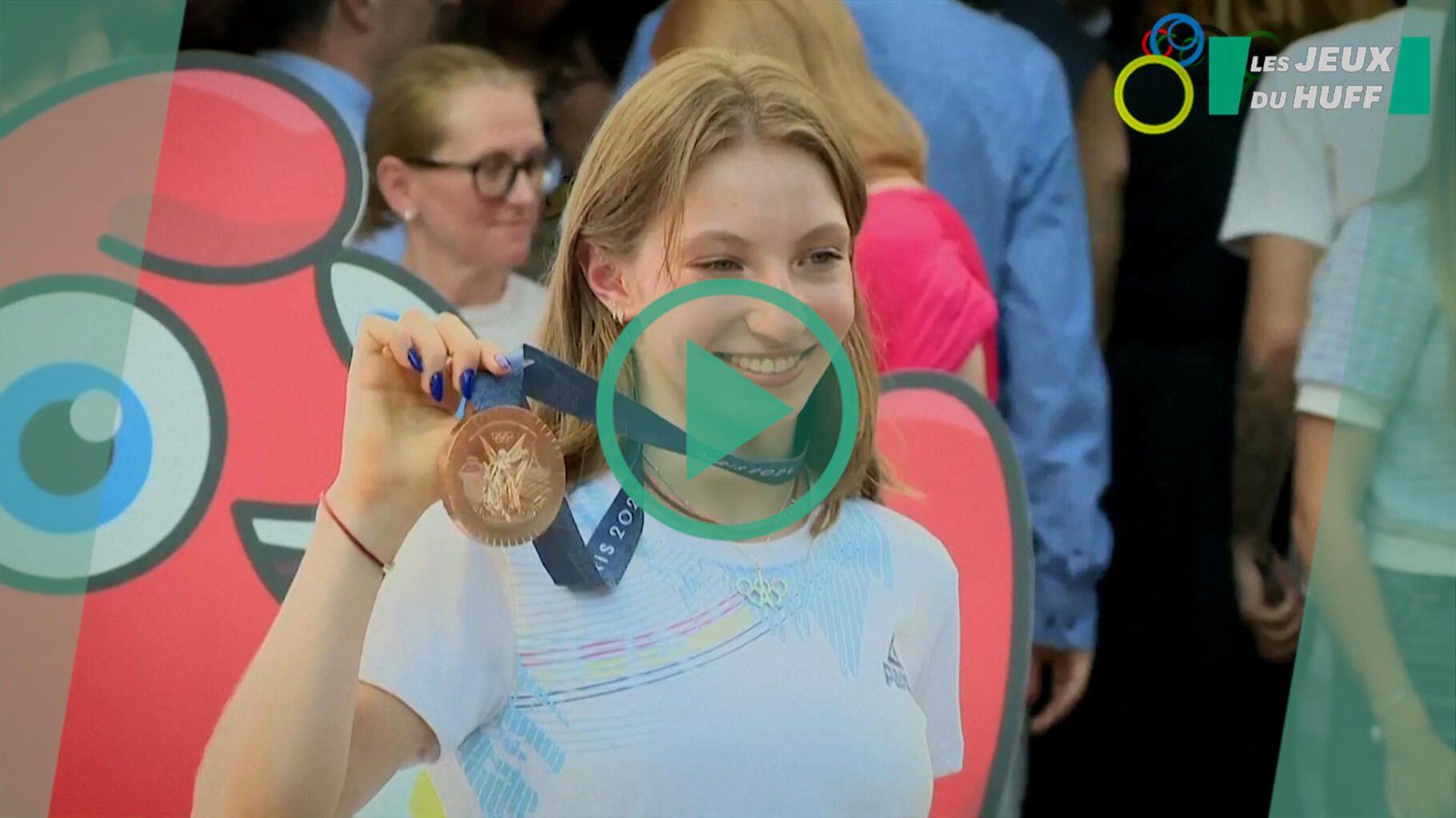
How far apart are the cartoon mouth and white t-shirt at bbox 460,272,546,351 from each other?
0.23 m

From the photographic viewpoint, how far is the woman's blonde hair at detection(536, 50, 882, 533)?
4.08 ft

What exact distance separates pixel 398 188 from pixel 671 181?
337 mm

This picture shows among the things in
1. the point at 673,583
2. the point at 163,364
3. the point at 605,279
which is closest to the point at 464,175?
the point at 605,279

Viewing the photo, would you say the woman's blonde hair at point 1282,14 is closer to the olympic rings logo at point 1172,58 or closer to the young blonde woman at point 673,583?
the olympic rings logo at point 1172,58

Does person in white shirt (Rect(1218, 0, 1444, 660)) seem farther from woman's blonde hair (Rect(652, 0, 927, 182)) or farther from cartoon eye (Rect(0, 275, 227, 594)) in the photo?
cartoon eye (Rect(0, 275, 227, 594))

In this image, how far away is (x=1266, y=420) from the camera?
1448 millimetres

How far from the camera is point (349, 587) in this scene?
102cm

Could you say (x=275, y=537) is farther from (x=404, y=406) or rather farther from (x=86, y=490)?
(x=404, y=406)

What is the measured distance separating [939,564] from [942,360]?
8.1 inches

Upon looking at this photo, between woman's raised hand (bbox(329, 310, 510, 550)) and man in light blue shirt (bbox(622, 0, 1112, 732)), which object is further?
man in light blue shirt (bbox(622, 0, 1112, 732))

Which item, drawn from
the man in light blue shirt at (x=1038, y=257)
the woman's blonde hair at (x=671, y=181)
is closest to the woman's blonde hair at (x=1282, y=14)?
the man in light blue shirt at (x=1038, y=257)

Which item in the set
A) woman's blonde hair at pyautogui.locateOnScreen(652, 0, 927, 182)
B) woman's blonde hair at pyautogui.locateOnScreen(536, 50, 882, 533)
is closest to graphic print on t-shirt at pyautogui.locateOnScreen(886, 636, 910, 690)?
woman's blonde hair at pyautogui.locateOnScreen(536, 50, 882, 533)

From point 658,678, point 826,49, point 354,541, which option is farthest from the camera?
point 826,49

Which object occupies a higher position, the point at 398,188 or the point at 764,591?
the point at 398,188
